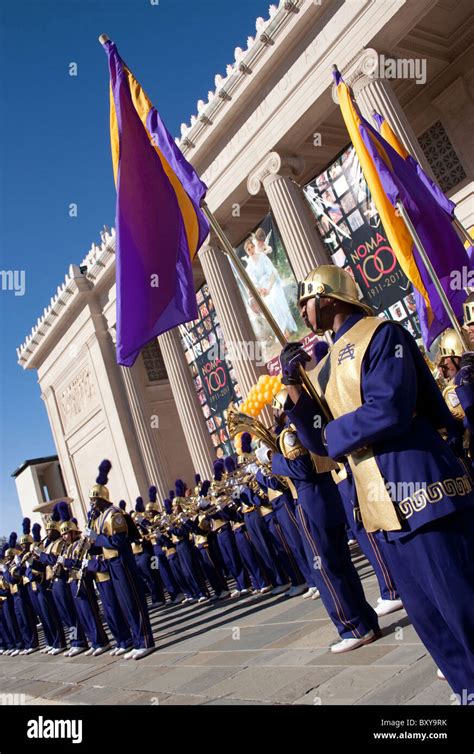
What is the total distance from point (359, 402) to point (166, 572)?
11412mm

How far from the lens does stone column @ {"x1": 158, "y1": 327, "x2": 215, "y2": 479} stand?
2422cm

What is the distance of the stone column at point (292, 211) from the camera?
18016 millimetres

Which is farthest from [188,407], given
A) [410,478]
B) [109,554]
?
[410,478]

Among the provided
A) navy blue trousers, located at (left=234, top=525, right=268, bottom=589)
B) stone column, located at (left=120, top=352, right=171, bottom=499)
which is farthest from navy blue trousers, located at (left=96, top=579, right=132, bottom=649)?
stone column, located at (left=120, top=352, right=171, bottom=499)

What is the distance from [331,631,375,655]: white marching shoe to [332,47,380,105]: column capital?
13528 mm

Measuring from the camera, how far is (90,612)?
9.84 meters

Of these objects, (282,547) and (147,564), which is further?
(147,564)

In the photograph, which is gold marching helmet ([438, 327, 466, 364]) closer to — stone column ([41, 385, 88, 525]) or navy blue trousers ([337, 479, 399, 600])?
navy blue trousers ([337, 479, 399, 600])

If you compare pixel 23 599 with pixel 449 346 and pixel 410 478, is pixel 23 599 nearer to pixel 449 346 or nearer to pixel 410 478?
pixel 449 346

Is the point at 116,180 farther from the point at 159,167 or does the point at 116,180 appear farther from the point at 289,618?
the point at 289,618

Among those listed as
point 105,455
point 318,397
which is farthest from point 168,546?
point 105,455

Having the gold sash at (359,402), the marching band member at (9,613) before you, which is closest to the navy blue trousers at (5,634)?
the marching band member at (9,613)

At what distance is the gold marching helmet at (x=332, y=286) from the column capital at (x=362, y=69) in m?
13.6
